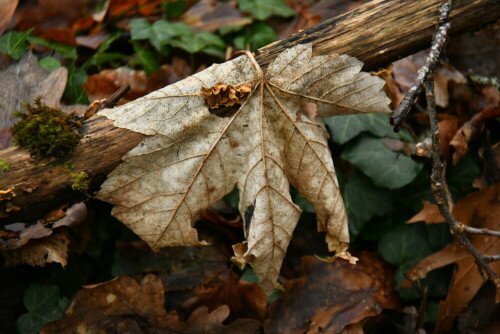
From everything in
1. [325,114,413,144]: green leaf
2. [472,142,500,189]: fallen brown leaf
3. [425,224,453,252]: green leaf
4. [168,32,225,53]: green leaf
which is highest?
[168,32,225,53]: green leaf

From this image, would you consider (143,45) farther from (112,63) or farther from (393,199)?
(393,199)

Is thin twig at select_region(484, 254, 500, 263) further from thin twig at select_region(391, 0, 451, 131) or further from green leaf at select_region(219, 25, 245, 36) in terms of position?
green leaf at select_region(219, 25, 245, 36)

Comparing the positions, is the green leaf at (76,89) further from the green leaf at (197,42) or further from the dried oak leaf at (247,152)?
the dried oak leaf at (247,152)

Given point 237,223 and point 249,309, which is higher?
point 237,223

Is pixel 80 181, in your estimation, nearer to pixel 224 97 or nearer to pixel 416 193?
pixel 224 97

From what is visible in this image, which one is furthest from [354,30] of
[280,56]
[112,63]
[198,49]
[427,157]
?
[112,63]

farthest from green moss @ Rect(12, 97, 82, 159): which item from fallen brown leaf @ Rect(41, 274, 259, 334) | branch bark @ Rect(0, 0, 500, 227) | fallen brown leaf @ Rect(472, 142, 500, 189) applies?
fallen brown leaf @ Rect(472, 142, 500, 189)

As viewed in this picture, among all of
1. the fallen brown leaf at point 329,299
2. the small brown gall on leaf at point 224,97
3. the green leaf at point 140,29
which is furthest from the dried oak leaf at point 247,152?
the green leaf at point 140,29
